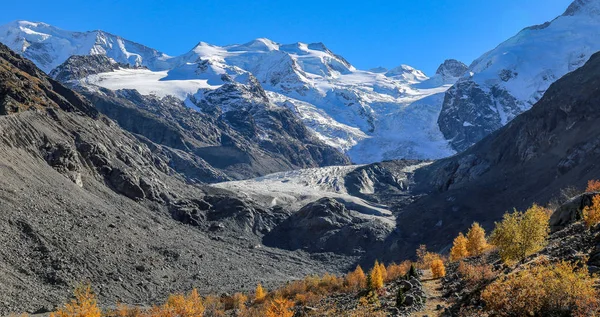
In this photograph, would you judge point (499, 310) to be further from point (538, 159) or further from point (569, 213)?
point (538, 159)

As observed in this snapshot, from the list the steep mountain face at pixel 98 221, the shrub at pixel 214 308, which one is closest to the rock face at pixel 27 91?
the steep mountain face at pixel 98 221

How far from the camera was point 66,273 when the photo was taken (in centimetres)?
5578

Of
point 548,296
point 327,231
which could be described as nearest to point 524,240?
point 548,296

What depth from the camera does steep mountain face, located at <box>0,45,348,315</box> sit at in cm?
5610

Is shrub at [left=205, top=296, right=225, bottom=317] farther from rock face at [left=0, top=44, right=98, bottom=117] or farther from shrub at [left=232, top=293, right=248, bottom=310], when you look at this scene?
rock face at [left=0, top=44, right=98, bottom=117]

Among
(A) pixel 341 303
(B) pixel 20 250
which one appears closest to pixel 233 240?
(B) pixel 20 250

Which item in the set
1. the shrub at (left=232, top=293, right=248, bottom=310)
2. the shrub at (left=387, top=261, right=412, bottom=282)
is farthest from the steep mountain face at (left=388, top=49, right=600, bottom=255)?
the shrub at (left=232, top=293, right=248, bottom=310)

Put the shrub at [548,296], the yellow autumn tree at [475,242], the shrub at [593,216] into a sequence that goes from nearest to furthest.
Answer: the shrub at [548,296]
the shrub at [593,216]
the yellow autumn tree at [475,242]

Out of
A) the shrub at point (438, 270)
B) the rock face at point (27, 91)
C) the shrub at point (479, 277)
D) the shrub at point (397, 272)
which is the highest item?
the rock face at point (27, 91)

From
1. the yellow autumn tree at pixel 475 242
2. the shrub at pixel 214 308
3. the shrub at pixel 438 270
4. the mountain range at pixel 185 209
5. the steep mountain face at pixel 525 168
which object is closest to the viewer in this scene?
the shrub at pixel 438 270

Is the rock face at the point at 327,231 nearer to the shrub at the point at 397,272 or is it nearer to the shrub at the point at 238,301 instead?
the shrub at the point at 397,272

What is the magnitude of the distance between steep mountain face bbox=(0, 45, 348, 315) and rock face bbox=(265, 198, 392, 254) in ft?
16.4

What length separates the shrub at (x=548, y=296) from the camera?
17062 mm

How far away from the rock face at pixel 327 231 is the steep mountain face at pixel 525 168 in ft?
25.1
